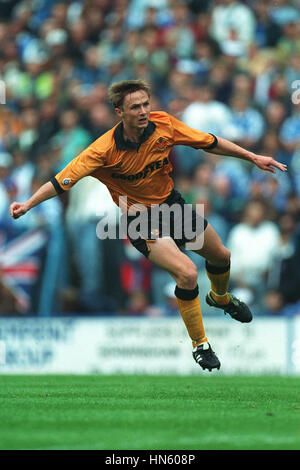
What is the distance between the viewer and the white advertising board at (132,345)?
1235cm

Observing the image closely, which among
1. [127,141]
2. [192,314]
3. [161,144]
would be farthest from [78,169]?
[192,314]

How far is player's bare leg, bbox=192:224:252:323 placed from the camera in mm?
9148

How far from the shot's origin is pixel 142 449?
574 cm

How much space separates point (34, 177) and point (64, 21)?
437cm

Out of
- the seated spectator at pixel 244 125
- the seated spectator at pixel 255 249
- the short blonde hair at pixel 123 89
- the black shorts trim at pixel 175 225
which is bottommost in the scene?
the black shorts trim at pixel 175 225

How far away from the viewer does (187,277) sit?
8531 millimetres

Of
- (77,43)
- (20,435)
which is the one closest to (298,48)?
(77,43)

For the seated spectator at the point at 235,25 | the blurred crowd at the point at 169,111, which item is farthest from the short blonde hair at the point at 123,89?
the seated spectator at the point at 235,25

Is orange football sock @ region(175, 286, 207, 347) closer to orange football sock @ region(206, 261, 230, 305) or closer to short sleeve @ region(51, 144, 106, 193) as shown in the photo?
orange football sock @ region(206, 261, 230, 305)

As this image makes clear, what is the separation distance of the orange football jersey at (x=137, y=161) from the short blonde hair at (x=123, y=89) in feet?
0.79

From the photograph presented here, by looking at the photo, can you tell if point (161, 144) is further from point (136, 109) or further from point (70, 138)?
point (70, 138)

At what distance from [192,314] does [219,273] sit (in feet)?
3.09

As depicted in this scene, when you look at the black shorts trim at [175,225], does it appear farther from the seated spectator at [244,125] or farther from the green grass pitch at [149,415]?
the seated spectator at [244,125]

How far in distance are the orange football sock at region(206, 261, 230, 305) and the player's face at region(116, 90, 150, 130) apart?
5.87 ft
